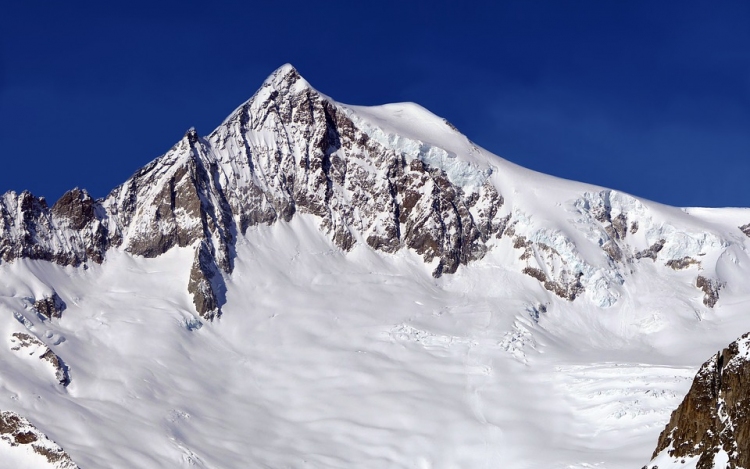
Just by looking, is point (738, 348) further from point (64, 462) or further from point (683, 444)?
point (64, 462)

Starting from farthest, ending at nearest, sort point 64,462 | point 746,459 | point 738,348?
1. point 64,462
2. point 738,348
3. point 746,459

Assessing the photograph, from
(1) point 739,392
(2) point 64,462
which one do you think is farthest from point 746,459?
(2) point 64,462

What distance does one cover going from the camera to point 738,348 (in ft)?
359

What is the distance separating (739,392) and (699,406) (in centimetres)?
562

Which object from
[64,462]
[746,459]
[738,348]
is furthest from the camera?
[64,462]

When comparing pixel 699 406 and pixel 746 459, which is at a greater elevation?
pixel 699 406

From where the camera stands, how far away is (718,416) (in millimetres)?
109938

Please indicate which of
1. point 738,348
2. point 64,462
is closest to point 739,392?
point 738,348

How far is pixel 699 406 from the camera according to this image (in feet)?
371

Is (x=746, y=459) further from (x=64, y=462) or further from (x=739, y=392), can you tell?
(x=64, y=462)

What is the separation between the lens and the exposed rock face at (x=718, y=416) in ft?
345

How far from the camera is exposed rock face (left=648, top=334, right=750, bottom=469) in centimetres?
10525

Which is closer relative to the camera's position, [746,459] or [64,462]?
[746,459]

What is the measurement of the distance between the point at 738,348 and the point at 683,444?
9.90 metres
